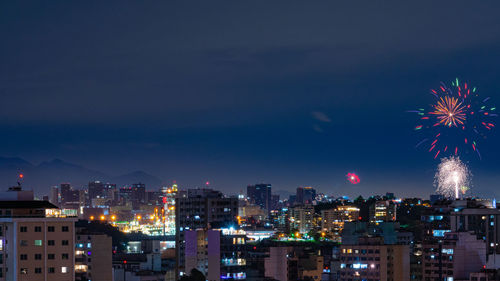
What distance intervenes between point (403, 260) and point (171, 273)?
1485 cm

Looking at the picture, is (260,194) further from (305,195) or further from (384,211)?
(384,211)

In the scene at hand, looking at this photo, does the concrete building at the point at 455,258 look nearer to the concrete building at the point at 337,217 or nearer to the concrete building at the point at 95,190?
the concrete building at the point at 337,217

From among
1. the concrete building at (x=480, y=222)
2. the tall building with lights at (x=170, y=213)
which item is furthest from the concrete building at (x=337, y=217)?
the concrete building at (x=480, y=222)

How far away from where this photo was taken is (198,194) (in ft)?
213

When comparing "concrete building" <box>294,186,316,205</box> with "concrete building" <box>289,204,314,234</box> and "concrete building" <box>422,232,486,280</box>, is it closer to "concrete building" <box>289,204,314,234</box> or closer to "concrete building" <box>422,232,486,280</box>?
"concrete building" <box>289,204,314,234</box>

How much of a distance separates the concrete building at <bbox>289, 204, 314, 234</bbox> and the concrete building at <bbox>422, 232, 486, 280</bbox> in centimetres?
6601

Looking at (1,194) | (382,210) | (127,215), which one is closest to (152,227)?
(127,215)

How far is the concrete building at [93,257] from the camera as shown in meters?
39.0

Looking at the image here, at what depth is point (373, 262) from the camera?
38.5 metres

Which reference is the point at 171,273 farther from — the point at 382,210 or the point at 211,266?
the point at 382,210

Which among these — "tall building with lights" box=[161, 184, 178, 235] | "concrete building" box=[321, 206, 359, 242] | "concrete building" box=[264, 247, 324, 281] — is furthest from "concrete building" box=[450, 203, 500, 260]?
"tall building with lights" box=[161, 184, 178, 235]

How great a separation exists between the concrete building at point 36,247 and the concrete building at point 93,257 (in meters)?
15.7

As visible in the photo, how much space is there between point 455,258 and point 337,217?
57.3 m

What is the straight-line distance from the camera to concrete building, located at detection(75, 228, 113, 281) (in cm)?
3900
